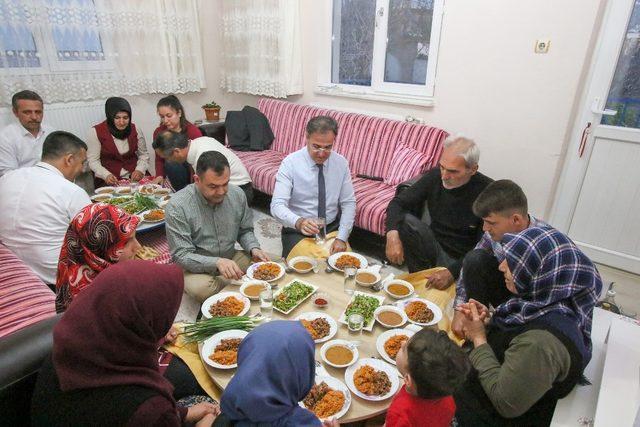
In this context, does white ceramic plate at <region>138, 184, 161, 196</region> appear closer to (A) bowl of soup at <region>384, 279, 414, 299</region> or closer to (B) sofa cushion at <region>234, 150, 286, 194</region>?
(B) sofa cushion at <region>234, 150, 286, 194</region>

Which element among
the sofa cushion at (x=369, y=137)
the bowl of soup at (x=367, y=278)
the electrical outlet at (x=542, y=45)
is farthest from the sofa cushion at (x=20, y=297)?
the electrical outlet at (x=542, y=45)

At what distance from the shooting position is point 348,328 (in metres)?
1.61

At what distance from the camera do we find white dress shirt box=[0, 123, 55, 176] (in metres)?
3.28

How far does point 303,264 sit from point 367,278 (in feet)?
1.21

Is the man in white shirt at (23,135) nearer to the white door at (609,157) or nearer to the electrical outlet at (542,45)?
the electrical outlet at (542,45)

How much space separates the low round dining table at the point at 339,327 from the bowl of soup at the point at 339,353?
3cm

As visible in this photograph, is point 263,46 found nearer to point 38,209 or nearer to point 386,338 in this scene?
point 38,209

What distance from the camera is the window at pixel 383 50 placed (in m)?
3.62

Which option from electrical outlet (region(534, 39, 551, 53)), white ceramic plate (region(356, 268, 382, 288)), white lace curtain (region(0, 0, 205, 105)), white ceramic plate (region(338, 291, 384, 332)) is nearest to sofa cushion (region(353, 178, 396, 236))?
white ceramic plate (region(356, 268, 382, 288))

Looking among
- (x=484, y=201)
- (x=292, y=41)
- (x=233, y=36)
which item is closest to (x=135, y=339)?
(x=484, y=201)

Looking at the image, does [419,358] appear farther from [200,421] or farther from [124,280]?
[124,280]

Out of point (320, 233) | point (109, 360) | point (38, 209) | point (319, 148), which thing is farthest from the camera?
point (319, 148)

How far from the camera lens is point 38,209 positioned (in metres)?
2.13

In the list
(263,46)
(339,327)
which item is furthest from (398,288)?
(263,46)
